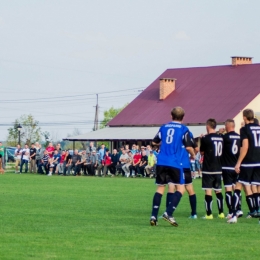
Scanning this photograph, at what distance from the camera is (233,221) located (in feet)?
47.9

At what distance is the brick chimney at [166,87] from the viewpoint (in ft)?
210

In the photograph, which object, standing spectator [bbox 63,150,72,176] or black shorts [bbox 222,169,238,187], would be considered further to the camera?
standing spectator [bbox 63,150,72,176]

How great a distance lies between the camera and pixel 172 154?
45.5 feet

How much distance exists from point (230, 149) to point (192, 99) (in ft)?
149

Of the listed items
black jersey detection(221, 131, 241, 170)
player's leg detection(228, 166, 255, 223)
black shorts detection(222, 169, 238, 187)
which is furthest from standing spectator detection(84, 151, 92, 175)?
player's leg detection(228, 166, 255, 223)

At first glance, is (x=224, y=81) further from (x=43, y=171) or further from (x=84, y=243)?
(x=84, y=243)

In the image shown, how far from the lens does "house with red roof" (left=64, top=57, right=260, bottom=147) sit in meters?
57.3

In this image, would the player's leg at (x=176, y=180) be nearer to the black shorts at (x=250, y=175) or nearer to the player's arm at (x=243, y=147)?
the player's arm at (x=243, y=147)

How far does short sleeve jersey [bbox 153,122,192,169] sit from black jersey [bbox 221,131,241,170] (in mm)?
2273

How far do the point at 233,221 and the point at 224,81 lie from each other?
47576mm

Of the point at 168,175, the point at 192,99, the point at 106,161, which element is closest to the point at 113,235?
the point at 168,175

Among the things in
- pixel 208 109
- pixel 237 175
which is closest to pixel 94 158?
pixel 208 109

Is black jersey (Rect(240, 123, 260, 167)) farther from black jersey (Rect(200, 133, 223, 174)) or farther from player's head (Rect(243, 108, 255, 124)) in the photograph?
black jersey (Rect(200, 133, 223, 174))

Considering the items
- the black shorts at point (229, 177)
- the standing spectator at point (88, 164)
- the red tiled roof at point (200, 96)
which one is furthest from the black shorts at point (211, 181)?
the red tiled roof at point (200, 96)
